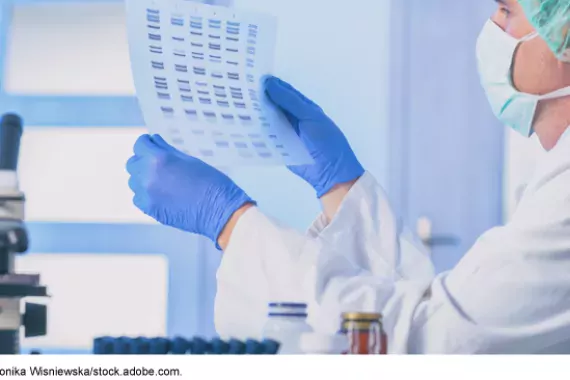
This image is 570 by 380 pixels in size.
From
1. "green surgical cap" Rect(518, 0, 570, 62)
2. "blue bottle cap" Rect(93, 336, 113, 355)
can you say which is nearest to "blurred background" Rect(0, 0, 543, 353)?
"green surgical cap" Rect(518, 0, 570, 62)

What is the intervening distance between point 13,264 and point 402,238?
73 cm

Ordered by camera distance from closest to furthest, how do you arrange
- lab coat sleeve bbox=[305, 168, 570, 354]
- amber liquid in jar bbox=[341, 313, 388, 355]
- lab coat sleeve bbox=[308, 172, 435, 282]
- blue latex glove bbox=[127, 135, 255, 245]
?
amber liquid in jar bbox=[341, 313, 388, 355]
lab coat sleeve bbox=[305, 168, 570, 354]
blue latex glove bbox=[127, 135, 255, 245]
lab coat sleeve bbox=[308, 172, 435, 282]

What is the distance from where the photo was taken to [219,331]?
1608mm

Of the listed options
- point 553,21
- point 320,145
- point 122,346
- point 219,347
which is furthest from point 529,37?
point 122,346

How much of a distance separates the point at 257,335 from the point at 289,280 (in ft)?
0.37

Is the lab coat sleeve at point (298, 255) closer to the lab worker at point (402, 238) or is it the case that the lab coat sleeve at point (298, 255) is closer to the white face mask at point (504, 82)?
the lab worker at point (402, 238)

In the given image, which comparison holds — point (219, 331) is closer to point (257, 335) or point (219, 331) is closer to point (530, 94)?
point (257, 335)

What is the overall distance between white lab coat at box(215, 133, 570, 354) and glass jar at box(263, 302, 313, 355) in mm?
77

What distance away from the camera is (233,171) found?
5.33 ft

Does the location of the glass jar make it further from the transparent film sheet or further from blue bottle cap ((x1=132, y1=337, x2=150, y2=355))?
the transparent film sheet

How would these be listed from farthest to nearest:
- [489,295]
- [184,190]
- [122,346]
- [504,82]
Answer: [504,82] → [184,190] → [489,295] → [122,346]

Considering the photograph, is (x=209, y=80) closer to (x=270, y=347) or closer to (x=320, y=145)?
(x=320, y=145)

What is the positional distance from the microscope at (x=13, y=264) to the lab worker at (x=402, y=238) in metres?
0.23

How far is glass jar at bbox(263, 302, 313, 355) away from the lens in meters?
1.42
